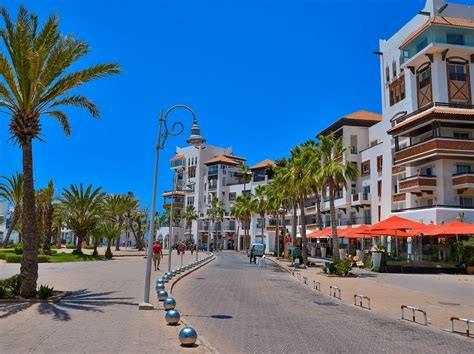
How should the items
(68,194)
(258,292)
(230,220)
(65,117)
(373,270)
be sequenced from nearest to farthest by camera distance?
(65,117) → (258,292) → (373,270) → (68,194) → (230,220)

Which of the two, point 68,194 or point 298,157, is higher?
point 298,157

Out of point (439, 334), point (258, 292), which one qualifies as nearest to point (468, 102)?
point (258, 292)

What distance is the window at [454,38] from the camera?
4312 cm

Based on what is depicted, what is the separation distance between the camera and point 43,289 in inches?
561

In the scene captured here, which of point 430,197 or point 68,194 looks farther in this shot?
point 68,194

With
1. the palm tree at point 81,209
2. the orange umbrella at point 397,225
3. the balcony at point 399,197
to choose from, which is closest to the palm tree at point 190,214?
the palm tree at point 81,209

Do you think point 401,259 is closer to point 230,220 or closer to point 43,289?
point 43,289

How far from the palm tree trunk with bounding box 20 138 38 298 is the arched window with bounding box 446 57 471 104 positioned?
3864 cm

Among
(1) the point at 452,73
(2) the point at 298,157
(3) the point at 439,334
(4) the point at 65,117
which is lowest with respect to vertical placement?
(3) the point at 439,334

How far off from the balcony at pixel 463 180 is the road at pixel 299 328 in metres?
25.9

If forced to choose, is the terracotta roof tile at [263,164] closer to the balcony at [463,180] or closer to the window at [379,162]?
the window at [379,162]

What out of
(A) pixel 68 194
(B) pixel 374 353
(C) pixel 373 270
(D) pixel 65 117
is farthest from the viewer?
(A) pixel 68 194

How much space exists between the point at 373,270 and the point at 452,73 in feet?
69.7

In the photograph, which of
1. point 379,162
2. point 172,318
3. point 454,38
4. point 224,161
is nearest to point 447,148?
point 454,38
